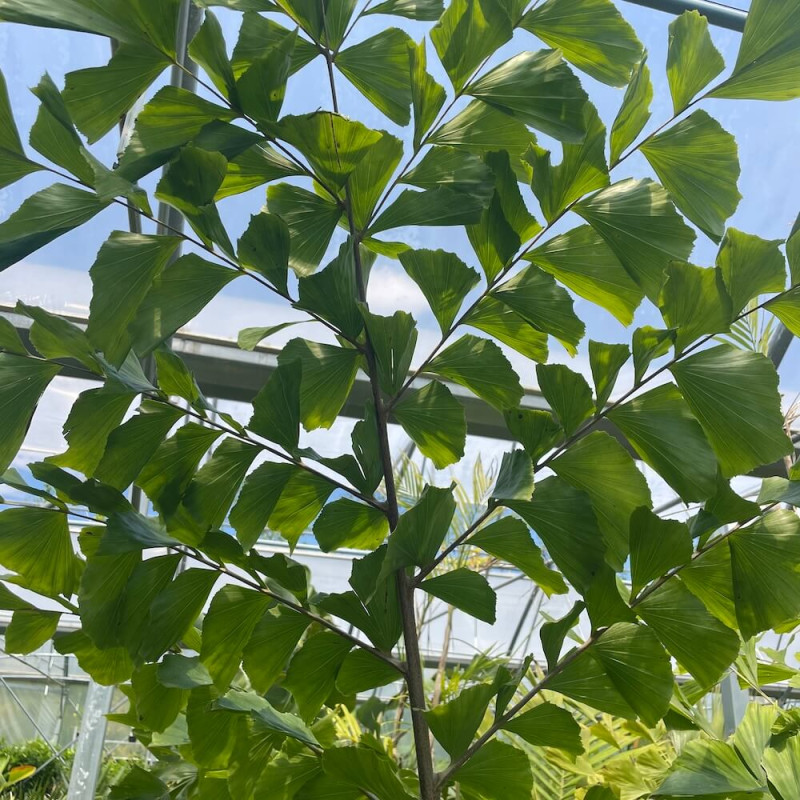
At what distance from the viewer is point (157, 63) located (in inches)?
24.6

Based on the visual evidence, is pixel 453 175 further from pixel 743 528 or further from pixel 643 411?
pixel 743 528

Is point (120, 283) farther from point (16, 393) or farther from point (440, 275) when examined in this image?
point (440, 275)

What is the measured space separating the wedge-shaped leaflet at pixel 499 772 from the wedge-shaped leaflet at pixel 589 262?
355 millimetres

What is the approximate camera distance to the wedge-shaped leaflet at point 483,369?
2.20 feet

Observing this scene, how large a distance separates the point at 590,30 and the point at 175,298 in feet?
1.29

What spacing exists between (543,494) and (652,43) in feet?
12.3

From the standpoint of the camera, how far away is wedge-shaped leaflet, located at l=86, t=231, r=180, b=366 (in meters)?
0.59

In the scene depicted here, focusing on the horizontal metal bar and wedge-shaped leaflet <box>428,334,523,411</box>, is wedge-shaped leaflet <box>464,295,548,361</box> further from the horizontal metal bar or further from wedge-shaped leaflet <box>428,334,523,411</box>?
the horizontal metal bar

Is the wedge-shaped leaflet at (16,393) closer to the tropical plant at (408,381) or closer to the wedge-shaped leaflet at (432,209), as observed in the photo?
the tropical plant at (408,381)

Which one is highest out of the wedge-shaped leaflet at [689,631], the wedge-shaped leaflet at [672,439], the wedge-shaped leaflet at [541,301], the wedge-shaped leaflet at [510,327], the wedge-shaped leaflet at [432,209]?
the wedge-shaped leaflet at [432,209]

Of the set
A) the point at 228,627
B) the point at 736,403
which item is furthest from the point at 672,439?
the point at 228,627

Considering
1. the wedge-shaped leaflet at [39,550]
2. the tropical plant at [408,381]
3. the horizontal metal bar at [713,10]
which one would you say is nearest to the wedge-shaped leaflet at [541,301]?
the tropical plant at [408,381]

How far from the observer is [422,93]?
64 cm

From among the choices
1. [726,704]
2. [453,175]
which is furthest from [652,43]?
[453,175]
